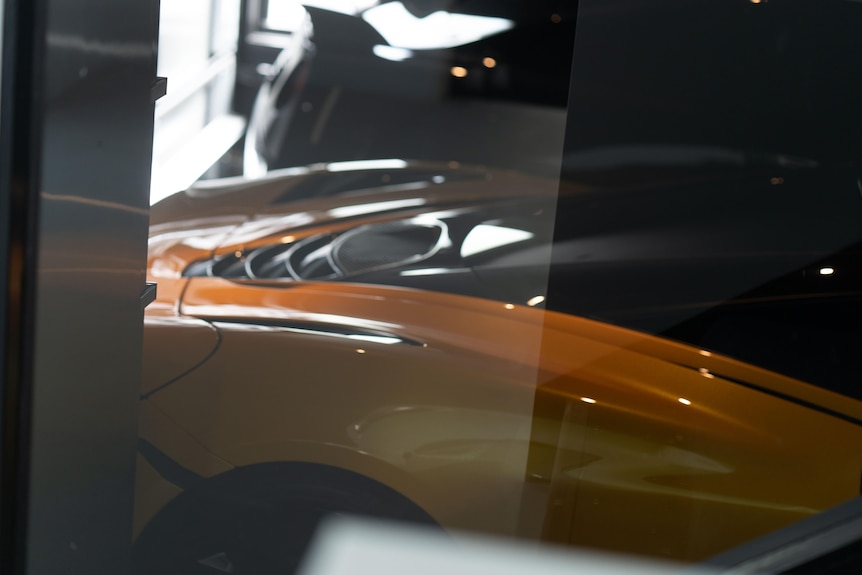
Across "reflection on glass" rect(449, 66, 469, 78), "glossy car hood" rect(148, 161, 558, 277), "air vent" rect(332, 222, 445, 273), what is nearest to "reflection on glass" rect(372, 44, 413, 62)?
"reflection on glass" rect(449, 66, 469, 78)

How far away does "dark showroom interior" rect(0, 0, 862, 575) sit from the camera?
0.66 metres

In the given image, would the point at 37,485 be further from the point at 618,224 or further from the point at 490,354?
the point at 618,224

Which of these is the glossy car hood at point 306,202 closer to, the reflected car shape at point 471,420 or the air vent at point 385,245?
the air vent at point 385,245

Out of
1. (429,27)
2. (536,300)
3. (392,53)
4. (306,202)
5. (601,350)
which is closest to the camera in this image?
(601,350)

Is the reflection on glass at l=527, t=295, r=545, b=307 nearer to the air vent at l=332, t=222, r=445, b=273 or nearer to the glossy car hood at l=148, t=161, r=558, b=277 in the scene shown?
the air vent at l=332, t=222, r=445, b=273

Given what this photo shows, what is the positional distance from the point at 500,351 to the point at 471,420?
11cm

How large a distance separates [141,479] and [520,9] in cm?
153

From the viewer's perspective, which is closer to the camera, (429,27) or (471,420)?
(471,420)

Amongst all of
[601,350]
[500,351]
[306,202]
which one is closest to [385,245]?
[306,202]

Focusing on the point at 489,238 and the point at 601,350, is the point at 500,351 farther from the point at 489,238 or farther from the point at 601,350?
the point at 489,238

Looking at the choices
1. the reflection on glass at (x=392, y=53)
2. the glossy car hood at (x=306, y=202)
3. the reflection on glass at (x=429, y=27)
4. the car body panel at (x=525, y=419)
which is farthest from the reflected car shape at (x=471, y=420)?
the reflection on glass at (x=392, y=53)

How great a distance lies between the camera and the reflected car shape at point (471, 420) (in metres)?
1.00

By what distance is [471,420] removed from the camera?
3.79 ft

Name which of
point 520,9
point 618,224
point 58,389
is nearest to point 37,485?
point 58,389
